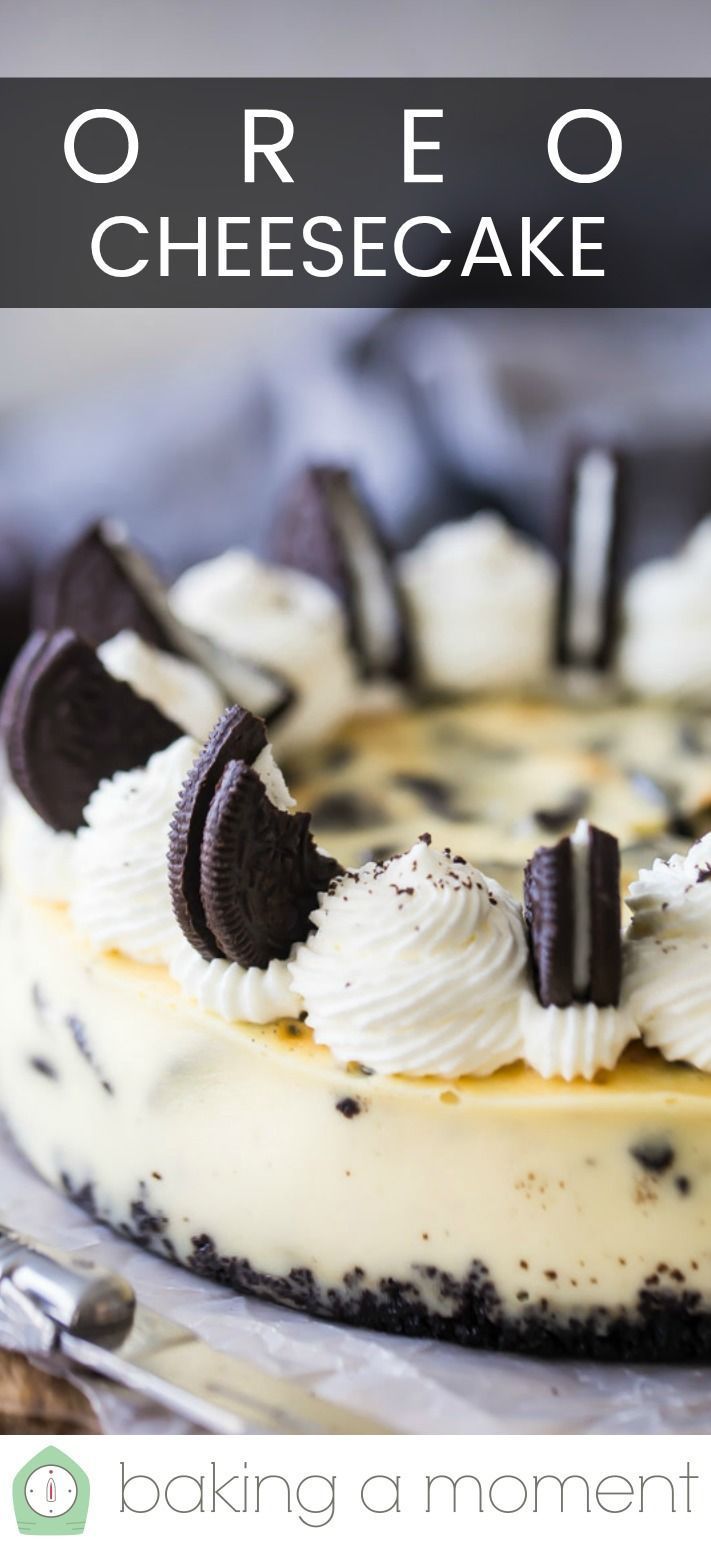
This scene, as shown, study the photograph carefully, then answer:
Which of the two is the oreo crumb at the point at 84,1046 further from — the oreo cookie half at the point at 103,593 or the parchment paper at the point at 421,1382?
the oreo cookie half at the point at 103,593

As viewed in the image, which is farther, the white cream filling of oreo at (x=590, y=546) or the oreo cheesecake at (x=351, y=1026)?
the white cream filling of oreo at (x=590, y=546)

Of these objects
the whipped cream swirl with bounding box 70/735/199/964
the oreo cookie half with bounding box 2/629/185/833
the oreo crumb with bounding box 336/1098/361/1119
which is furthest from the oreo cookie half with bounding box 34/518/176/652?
the oreo crumb with bounding box 336/1098/361/1119

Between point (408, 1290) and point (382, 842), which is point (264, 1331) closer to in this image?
point (408, 1290)

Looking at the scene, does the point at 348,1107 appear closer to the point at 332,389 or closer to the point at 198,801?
the point at 198,801

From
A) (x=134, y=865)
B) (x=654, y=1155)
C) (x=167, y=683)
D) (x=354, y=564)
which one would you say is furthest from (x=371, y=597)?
(x=654, y=1155)

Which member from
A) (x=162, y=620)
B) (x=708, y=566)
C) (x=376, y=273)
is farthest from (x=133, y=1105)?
(x=376, y=273)

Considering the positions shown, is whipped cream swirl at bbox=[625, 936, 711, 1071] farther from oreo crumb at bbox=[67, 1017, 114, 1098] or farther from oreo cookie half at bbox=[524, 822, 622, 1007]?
oreo crumb at bbox=[67, 1017, 114, 1098]
